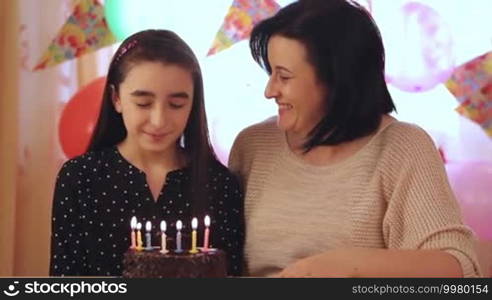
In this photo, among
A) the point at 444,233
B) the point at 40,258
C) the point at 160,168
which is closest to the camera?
the point at 444,233

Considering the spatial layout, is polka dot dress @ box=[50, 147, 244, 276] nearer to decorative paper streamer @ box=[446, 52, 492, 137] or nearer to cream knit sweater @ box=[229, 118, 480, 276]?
cream knit sweater @ box=[229, 118, 480, 276]

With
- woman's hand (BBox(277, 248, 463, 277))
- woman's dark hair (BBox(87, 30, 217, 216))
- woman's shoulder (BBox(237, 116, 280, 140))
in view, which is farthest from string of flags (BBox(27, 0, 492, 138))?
woman's hand (BBox(277, 248, 463, 277))

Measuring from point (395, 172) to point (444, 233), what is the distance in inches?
7.1

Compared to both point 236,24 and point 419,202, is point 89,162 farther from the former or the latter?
point 236,24

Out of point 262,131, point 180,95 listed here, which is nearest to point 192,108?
point 180,95

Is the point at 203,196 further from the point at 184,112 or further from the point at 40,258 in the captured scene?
the point at 40,258

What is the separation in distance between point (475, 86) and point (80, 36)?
1.43 metres

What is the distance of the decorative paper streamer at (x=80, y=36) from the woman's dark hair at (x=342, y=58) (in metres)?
1.15

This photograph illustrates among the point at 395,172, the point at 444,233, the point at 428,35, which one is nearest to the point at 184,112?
the point at 395,172

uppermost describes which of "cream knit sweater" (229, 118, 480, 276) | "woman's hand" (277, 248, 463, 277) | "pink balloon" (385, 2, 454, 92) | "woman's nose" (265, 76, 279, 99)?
"pink balloon" (385, 2, 454, 92)

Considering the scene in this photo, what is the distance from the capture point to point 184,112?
176 cm

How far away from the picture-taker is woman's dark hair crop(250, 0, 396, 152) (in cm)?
182

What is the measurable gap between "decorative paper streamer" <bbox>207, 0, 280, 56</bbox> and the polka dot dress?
105 centimetres

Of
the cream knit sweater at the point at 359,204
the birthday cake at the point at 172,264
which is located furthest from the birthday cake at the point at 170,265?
the cream knit sweater at the point at 359,204
